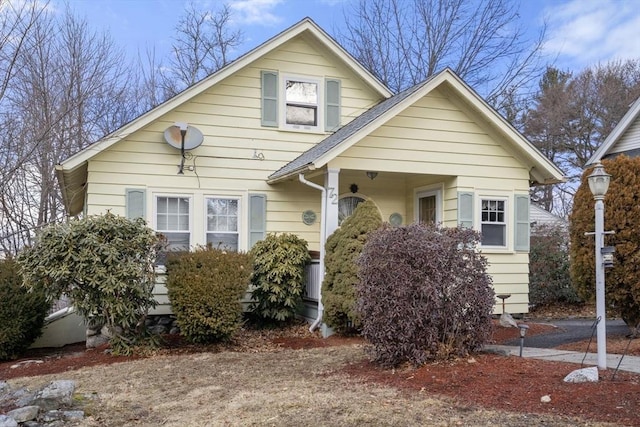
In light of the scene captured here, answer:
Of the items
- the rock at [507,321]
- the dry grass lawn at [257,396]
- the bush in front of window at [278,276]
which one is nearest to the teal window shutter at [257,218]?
the bush in front of window at [278,276]

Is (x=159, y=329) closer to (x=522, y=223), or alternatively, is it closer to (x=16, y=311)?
(x=16, y=311)

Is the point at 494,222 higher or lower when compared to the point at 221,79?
lower

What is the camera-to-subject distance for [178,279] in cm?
796

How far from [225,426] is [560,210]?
900 inches

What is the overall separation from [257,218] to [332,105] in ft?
9.14

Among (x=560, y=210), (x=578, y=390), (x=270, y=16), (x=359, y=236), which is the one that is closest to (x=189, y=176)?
(x=359, y=236)

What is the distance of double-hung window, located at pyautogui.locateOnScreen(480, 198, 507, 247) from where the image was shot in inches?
404

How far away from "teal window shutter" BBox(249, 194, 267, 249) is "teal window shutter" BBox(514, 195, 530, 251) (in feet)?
15.6

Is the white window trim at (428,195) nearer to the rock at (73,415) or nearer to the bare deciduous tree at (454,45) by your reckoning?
the rock at (73,415)

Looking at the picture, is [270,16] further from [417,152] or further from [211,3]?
[417,152]

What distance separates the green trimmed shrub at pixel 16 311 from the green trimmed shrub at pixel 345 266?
4.44 m

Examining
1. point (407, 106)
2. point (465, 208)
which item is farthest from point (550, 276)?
point (407, 106)

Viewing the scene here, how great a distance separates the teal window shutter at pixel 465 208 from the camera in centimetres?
995

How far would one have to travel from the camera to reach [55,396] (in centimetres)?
522
